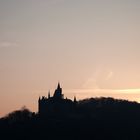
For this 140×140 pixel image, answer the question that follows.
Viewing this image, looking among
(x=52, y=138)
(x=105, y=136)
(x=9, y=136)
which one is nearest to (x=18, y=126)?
(x=9, y=136)

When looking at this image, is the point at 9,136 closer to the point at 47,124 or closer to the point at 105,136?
the point at 47,124

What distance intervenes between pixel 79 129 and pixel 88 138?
31.9 ft

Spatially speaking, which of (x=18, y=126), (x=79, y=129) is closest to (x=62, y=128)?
(x=79, y=129)

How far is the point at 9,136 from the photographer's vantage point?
190 meters

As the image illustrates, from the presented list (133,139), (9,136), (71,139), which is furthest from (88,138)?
(9,136)

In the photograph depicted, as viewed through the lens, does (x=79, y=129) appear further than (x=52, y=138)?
Yes

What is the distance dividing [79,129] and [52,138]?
1575cm

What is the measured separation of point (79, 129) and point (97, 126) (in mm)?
9700

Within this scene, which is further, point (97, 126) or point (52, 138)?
point (97, 126)

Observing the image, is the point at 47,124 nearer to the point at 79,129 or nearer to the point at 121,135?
the point at 79,129

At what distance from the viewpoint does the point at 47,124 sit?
197m

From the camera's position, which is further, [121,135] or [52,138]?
[121,135]

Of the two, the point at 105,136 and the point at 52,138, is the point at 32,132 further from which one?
the point at 105,136

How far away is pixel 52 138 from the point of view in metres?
182
